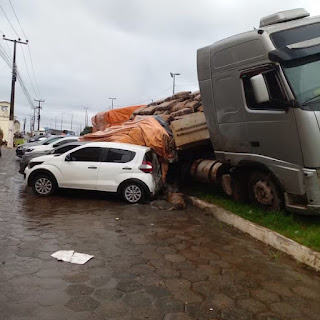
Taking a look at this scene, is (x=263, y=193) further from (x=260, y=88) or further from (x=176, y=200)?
(x=176, y=200)

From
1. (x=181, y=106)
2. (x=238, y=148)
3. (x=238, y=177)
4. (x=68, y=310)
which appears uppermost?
(x=181, y=106)

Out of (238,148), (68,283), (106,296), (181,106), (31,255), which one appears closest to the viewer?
(106,296)

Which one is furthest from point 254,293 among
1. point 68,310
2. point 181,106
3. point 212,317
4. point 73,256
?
point 181,106

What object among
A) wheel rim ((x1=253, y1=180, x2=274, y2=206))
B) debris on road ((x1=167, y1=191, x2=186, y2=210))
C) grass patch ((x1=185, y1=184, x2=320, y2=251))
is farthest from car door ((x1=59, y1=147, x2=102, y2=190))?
wheel rim ((x1=253, y1=180, x2=274, y2=206))

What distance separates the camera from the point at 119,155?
9148 mm

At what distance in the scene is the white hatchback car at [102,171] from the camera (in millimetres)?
8961

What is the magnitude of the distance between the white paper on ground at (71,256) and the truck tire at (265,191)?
144 inches

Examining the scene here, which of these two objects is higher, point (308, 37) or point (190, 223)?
point (308, 37)

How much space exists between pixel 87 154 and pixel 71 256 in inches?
185

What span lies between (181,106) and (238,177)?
4727 mm

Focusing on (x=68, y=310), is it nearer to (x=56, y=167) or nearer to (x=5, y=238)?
(x=5, y=238)

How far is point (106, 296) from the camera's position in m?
3.70

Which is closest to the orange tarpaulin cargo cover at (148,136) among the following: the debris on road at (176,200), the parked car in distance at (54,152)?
the parked car in distance at (54,152)

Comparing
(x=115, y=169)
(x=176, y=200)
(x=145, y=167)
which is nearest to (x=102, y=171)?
(x=115, y=169)
